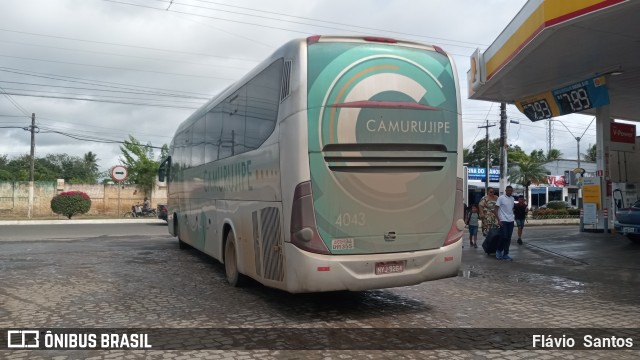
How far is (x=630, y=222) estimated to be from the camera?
13.3 metres

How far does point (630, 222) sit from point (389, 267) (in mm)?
10558

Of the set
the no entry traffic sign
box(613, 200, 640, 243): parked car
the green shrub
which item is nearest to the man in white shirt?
box(613, 200, 640, 243): parked car

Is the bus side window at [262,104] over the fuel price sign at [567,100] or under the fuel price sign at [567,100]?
under

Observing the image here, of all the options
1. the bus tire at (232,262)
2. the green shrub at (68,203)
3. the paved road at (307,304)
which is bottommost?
the paved road at (307,304)

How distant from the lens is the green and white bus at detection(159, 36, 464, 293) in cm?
580

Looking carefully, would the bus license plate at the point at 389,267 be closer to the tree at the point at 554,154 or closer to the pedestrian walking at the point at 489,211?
the pedestrian walking at the point at 489,211

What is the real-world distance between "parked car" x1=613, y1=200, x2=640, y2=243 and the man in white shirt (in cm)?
411

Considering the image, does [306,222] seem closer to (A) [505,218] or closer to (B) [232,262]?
(B) [232,262]

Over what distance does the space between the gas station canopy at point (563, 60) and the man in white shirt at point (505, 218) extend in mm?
3826

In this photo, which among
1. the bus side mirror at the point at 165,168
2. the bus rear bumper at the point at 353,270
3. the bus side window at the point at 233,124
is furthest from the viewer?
the bus side mirror at the point at 165,168

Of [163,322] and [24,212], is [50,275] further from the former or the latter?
[24,212]

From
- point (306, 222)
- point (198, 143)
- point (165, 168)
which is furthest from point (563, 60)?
point (165, 168)

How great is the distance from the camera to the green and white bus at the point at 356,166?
5.80 m

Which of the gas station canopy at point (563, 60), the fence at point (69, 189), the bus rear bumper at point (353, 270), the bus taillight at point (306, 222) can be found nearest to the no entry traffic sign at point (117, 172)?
the fence at point (69, 189)
